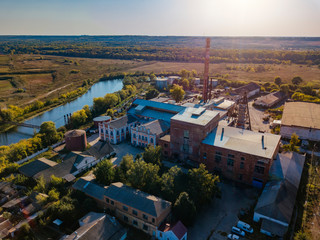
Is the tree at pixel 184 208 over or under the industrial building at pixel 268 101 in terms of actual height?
under

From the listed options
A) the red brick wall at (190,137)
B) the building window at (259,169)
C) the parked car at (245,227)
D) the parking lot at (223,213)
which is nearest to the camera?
the parked car at (245,227)

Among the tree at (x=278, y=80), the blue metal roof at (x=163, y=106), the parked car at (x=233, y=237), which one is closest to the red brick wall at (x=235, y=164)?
the parked car at (x=233, y=237)

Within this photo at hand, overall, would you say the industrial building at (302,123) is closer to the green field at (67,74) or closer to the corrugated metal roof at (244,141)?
the corrugated metal roof at (244,141)

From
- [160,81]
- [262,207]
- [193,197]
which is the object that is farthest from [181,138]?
[160,81]

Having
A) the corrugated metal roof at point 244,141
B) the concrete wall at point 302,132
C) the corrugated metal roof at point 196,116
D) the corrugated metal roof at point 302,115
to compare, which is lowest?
the concrete wall at point 302,132

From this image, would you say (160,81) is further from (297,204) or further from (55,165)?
Result: (297,204)

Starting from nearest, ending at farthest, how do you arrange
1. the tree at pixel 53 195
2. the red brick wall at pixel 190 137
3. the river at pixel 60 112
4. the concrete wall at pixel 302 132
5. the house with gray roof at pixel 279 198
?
the house with gray roof at pixel 279 198 < the tree at pixel 53 195 < the red brick wall at pixel 190 137 < the concrete wall at pixel 302 132 < the river at pixel 60 112

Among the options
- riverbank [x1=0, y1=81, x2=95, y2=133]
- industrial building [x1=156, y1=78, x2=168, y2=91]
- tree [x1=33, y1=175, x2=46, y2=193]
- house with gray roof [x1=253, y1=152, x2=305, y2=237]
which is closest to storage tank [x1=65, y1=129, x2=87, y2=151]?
tree [x1=33, y1=175, x2=46, y2=193]

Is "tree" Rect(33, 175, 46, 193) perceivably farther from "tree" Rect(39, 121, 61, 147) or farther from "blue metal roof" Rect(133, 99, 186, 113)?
"blue metal roof" Rect(133, 99, 186, 113)
